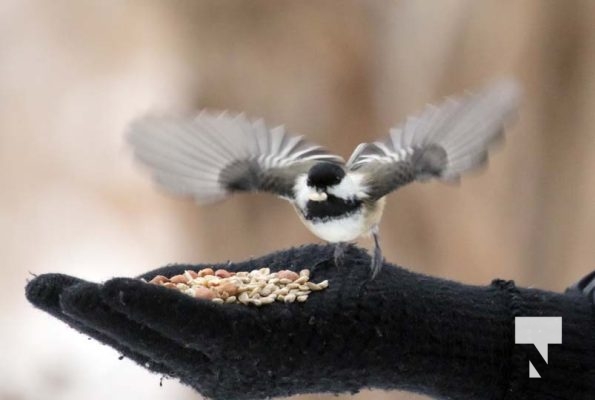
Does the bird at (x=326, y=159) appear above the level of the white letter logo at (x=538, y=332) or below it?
above

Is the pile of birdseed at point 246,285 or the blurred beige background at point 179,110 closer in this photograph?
the pile of birdseed at point 246,285

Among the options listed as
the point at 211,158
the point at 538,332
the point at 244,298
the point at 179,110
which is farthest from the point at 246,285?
the point at 179,110

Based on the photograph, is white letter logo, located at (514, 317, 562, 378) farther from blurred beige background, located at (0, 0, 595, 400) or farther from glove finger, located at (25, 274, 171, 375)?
blurred beige background, located at (0, 0, 595, 400)

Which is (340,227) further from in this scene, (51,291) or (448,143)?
(51,291)

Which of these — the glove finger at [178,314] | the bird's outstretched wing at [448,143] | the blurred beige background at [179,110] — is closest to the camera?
the glove finger at [178,314]

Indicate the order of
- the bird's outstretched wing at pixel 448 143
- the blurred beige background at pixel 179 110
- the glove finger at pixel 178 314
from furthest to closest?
the blurred beige background at pixel 179 110 < the bird's outstretched wing at pixel 448 143 < the glove finger at pixel 178 314

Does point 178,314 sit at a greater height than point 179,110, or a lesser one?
lesser

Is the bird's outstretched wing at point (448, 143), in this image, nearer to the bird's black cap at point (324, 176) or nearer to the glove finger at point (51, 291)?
the bird's black cap at point (324, 176)

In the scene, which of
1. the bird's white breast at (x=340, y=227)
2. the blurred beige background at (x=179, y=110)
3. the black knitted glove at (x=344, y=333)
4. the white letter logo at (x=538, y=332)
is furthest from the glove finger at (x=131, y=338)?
the blurred beige background at (x=179, y=110)

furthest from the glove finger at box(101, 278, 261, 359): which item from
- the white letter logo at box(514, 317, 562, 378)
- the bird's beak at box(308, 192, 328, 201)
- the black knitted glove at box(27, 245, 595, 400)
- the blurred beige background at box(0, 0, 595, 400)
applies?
the blurred beige background at box(0, 0, 595, 400)
